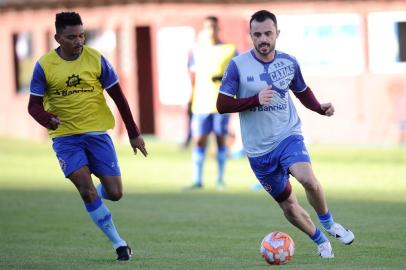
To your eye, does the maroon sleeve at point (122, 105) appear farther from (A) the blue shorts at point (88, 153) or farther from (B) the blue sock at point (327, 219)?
(B) the blue sock at point (327, 219)

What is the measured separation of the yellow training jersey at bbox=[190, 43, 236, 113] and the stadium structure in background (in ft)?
34.4

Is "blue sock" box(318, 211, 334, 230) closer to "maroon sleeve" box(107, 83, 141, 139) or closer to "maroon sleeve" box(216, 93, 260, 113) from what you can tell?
"maroon sleeve" box(216, 93, 260, 113)

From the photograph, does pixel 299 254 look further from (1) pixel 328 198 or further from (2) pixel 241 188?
(2) pixel 241 188

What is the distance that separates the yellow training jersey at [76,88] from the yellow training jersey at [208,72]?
25.8 ft

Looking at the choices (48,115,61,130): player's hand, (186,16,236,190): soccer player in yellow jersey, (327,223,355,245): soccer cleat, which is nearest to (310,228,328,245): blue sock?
(327,223,355,245): soccer cleat

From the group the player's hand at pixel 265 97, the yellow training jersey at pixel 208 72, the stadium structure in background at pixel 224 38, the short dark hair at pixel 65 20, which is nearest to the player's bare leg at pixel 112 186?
the short dark hair at pixel 65 20

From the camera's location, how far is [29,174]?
23.3m

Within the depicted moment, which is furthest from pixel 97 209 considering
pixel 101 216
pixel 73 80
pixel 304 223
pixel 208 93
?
pixel 208 93

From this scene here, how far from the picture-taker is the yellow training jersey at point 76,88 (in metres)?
11.0

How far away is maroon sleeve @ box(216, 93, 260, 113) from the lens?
10.3 m

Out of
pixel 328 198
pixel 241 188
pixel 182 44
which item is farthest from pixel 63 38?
pixel 182 44

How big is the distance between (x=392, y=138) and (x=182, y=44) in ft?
22.4

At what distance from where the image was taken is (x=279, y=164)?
10.6 metres

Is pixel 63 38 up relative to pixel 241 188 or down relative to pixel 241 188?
up
